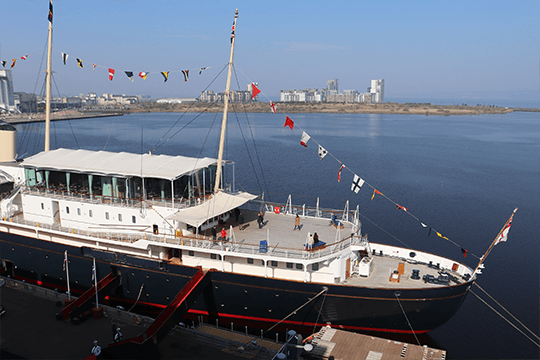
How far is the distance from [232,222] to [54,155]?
39.9 ft

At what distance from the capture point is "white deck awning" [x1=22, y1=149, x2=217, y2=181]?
22.0 meters

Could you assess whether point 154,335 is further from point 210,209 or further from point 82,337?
point 210,209

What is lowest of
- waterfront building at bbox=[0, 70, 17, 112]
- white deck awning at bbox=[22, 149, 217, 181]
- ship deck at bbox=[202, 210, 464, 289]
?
ship deck at bbox=[202, 210, 464, 289]

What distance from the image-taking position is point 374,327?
19.6m

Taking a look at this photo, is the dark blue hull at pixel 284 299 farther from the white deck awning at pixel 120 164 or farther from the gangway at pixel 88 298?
the white deck awning at pixel 120 164

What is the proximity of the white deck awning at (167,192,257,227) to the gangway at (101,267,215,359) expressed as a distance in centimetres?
316

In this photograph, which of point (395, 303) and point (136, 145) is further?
point (136, 145)

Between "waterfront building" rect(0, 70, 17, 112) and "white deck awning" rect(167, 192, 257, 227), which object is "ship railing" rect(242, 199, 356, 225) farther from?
"waterfront building" rect(0, 70, 17, 112)

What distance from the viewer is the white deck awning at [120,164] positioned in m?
22.0

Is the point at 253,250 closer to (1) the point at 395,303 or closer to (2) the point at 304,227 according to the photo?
(2) the point at 304,227

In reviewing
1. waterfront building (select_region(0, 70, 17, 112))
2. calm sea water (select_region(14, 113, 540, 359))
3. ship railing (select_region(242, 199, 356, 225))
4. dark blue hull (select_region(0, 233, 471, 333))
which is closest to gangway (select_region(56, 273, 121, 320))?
dark blue hull (select_region(0, 233, 471, 333))

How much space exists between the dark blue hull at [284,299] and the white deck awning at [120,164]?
4.53m

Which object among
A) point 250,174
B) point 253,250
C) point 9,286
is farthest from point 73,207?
point 250,174

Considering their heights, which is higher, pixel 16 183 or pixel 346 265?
pixel 16 183
